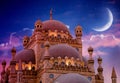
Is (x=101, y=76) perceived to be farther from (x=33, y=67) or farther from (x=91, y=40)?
(x=33, y=67)

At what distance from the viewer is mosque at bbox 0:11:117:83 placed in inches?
1581

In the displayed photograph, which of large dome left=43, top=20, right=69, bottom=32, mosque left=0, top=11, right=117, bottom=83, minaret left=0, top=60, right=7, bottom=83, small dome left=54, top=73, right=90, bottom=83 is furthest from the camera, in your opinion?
large dome left=43, top=20, right=69, bottom=32

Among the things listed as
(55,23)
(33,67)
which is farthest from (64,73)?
(55,23)

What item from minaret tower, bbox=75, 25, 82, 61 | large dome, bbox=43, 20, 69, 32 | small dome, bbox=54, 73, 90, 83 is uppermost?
large dome, bbox=43, 20, 69, 32

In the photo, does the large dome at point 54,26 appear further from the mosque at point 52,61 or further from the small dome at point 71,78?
the small dome at point 71,78

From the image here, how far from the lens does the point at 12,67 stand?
139ft

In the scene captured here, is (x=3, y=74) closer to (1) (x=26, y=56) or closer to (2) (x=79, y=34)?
(1) (x=26, y=56)

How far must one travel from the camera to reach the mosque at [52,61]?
4016cm

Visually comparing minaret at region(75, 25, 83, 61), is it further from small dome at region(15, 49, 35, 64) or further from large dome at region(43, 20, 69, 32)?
small dome at region(15, 49, 35, 64)

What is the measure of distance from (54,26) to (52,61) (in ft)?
28.4

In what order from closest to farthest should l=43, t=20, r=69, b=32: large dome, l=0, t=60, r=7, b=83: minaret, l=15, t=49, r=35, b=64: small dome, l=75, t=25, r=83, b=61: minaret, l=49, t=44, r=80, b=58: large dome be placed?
l=49, t=44, r=80, b=58: large dome → l=15, t=49, r=35, b=64: small dome → l=0, t=60, r=7, b=83: minaret → l=75, t=25, r=83, b=61: minaret → l=43, t=20, r=69, b=32: large dome

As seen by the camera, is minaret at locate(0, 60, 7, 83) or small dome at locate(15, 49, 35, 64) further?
minaret at locate(0, 60, 7, 83)

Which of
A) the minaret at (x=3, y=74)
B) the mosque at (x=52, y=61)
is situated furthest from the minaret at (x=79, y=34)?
the minaret at (x=3, y=74)

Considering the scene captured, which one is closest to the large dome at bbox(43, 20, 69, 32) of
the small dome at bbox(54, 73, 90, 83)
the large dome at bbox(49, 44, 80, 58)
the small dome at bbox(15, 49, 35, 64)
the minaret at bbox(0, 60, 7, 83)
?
the small dome at bbox(15, 49, 35, 64)
